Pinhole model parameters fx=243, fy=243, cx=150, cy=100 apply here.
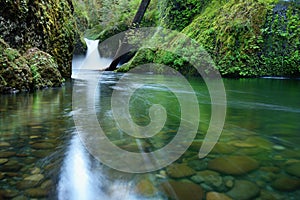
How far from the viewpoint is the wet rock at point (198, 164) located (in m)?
1.78

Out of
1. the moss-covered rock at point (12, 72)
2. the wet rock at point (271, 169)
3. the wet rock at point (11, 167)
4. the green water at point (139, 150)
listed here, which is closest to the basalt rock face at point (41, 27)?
the moss-covered rock at point (12, 72)

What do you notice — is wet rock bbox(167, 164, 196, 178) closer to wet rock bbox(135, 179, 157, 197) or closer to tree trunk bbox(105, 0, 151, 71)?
wet rock bbox(135, 179, 157, 197)

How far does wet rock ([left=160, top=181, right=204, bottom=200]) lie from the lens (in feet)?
4.68

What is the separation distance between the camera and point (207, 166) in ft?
5.95

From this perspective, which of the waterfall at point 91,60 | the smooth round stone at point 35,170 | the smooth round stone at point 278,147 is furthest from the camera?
the waterfall at point 91,60

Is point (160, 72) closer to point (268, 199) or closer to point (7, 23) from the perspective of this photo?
point (7, 23)

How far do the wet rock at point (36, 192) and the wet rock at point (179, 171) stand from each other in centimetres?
81

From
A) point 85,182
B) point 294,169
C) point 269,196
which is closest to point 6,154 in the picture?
point 85,182

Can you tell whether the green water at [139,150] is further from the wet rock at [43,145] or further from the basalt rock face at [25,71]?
the basalt rock face at [25,71]

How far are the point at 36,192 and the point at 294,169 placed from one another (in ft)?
5.73

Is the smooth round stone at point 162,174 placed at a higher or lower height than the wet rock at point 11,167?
higher

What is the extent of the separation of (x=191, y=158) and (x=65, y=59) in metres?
8.55

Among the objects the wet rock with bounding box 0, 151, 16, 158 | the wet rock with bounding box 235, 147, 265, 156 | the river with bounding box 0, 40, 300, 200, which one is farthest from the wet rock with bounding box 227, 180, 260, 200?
the wet rock with bounding box 0, 151, 16, 158

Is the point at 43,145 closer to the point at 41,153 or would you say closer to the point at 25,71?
the point at 41,153
